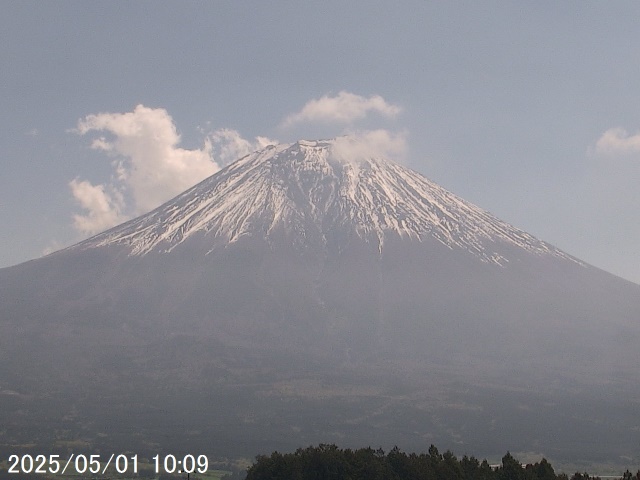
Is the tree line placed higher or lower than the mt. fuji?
lower

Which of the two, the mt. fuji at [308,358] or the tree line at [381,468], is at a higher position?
the mt. fuji at [308,358]

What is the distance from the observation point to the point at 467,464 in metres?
57.2

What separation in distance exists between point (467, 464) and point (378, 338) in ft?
371

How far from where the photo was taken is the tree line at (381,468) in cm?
5256

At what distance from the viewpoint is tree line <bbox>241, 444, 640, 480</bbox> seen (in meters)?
52.6

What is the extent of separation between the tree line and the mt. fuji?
4339 centimetres

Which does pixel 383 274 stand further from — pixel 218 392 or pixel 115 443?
pixel 115 443

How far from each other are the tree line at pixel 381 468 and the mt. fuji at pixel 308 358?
43386 millimetres

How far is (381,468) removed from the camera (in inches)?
2163

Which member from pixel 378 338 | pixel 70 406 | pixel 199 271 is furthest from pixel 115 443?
pixel 199 271

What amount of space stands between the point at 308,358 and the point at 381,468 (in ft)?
319

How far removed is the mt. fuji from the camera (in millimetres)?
109875

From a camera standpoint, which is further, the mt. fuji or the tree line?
the mt. fuji

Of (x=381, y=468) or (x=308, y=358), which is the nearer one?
(x=381, y=468)
